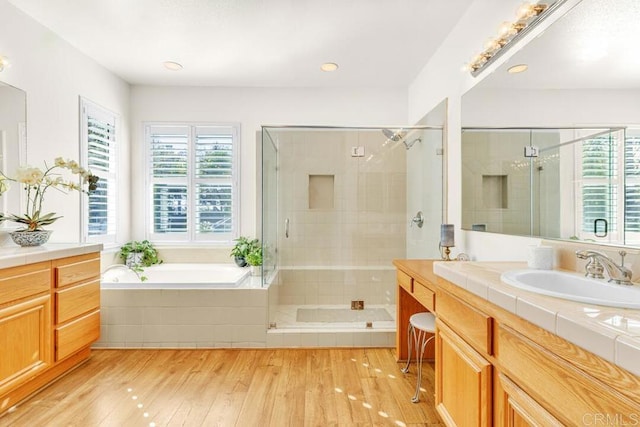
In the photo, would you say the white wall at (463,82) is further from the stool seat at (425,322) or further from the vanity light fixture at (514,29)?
the stool seat at (425,322)

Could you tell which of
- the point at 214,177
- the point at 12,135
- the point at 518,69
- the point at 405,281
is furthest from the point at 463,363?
the point at 214,177

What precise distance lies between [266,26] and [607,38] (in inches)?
82.2

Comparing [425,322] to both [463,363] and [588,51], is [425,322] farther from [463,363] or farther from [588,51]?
[588,51]

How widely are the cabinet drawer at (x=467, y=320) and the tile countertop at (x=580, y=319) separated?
0.11 meters

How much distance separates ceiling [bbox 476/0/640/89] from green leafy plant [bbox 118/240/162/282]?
3.60m

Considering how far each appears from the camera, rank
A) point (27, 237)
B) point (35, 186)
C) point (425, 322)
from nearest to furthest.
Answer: point (425, 322), point (27, 237), point (35, 186)

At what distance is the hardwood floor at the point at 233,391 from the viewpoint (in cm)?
181

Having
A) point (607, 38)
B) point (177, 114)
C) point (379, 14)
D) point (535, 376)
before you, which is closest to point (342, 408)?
point (535, 376)

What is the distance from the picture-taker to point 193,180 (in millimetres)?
3822

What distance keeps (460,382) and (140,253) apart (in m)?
3.34

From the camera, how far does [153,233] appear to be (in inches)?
149

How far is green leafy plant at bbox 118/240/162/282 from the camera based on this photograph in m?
3.52

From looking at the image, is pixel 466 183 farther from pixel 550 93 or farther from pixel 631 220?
pixel 631 220

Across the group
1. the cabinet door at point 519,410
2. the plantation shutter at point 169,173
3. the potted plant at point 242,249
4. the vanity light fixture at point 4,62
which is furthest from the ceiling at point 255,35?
the cabinet door at point 519,410
